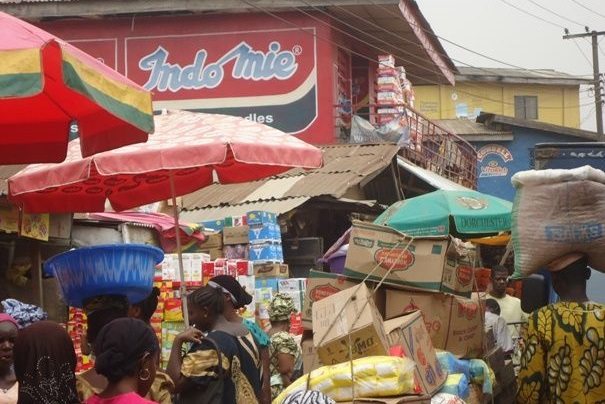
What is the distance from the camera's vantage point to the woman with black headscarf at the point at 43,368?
15.0 feet

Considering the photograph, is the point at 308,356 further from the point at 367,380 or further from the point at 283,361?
the point at 283,361

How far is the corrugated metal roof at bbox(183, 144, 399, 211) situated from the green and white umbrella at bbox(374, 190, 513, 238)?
4.65 meters

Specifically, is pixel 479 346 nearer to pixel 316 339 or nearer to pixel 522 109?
pixel 316 339

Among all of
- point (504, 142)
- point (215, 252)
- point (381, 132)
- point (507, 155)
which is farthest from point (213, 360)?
point (507, 155)

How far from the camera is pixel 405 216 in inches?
400

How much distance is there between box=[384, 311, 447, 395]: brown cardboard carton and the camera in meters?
5.41

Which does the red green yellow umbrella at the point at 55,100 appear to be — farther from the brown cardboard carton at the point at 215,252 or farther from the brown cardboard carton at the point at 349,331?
the brown cardboard carton at the point at 215,252

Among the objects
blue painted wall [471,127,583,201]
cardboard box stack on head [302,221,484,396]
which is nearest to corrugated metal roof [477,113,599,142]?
blue painted wall [471,127,583,201]

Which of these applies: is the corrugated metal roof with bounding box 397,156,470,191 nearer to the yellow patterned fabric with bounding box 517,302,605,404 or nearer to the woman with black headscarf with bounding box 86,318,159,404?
the yellow patterned fabric with bounding box 517,302,605,404

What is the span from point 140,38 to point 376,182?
595 cm

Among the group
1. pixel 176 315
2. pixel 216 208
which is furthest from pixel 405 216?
pixel 216 208

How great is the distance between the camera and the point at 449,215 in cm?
1062

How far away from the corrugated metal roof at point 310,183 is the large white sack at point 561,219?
9.79 m

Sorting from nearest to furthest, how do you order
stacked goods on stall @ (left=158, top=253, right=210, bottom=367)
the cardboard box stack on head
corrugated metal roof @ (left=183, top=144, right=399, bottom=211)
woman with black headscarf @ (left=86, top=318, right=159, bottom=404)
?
woman with black headscarf @ (left=86, top=318, right=159, bottom=404), the cardboard box stack on head, stacked goods on stall @ (left=158, top=253, right=210, bottom=367), corrugated metal roof @ (left=183, top=144, right=399, bottom=211)
